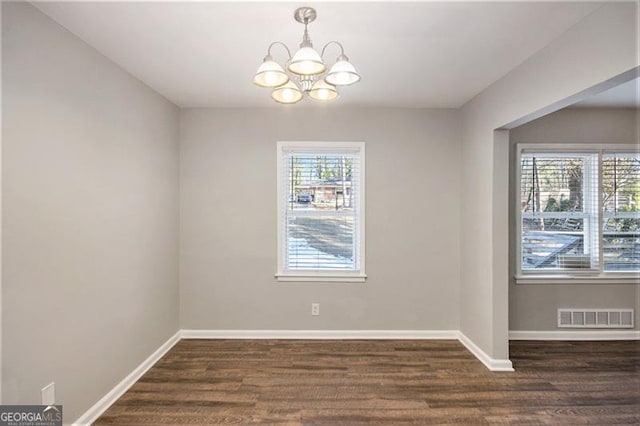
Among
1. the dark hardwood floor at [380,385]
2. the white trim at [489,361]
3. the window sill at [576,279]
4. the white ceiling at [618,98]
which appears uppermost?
the white ceiling at [618,98]

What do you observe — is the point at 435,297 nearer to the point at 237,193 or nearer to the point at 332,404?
Result: the point at 332,404

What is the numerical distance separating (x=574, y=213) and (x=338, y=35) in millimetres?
3459

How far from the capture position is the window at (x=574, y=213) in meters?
4.05

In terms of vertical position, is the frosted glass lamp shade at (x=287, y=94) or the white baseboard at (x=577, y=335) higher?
the frosted glass lamp shade at (x=287, y=94)

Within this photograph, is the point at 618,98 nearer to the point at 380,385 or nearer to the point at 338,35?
the point at 338,35

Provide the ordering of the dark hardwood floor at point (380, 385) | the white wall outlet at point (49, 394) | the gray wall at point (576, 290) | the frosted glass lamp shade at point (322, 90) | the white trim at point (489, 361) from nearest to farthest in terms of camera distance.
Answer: the white wall outlet at point (49, 394) < the frosted glass lamp shade at point (322, 90) < the dark hardwood floor at point (380, 385) < the white trim at point (489, 361) < the gray wall at point (576, 290)

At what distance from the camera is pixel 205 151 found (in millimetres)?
4062

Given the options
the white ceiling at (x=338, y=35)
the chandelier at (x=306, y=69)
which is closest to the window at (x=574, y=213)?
the white ceiling at (x=338, y=35)

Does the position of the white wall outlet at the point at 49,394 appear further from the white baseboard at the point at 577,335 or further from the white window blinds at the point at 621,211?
the white window blinds at the point at 621,211

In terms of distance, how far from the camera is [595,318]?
4035 millimetres

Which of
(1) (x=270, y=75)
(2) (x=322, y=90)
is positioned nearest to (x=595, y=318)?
(2) (x=322, y=90)

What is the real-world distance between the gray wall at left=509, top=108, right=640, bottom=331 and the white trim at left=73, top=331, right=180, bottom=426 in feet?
12.4

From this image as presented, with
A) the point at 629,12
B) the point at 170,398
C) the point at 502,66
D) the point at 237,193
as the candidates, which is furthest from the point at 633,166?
the point at 170,398

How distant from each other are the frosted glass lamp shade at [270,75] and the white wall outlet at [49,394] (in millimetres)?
2163
